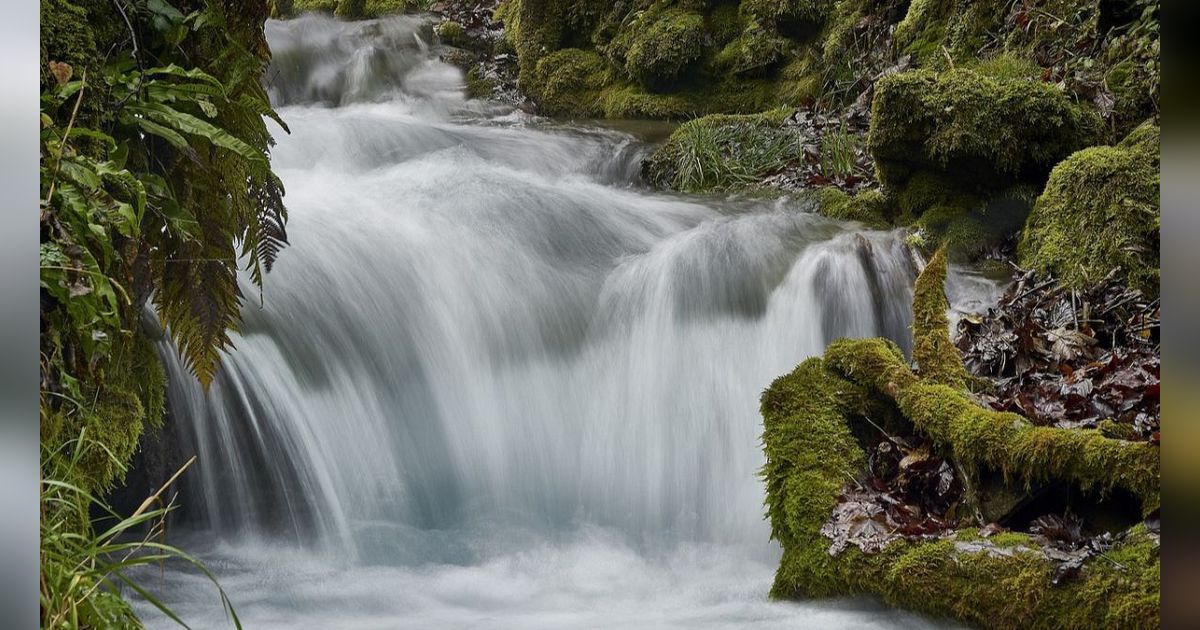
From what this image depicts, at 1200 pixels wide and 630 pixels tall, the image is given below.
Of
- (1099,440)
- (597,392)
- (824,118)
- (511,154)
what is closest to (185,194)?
(597,392)

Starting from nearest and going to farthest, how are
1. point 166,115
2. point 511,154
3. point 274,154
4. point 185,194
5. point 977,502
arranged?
1. point 166,115
2. point 185,194
3. point 977,502
4. point 274,154
5. point 511,154

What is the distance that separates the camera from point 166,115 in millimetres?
1838

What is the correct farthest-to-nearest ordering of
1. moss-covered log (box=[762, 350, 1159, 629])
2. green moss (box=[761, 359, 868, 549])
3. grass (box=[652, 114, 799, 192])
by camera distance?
grass (box=[652, 114, 799, 192]) < green moss (box=[761, 359, 868, 549]) < moss-covered log (box=[762, 350, 1159, 629])

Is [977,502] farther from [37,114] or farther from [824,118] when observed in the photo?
[824,118]

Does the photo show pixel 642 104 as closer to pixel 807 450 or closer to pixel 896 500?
pixel 807 450

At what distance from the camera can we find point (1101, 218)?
301cm

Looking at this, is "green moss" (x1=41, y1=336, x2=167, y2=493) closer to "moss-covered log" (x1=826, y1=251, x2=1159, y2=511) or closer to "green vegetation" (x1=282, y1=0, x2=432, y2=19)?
"moss-covered log" (x1=826, y1=251, x2=1159, y2=511)

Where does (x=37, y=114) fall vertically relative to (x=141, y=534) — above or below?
above

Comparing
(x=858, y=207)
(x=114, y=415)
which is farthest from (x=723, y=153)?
(x=114, y=415)

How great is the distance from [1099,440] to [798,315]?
1081mm

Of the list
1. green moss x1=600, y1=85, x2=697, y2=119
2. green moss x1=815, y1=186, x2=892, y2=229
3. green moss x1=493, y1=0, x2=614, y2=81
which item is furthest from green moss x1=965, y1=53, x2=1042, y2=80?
green moss x1=493, y1=0, x2=614, y2=81

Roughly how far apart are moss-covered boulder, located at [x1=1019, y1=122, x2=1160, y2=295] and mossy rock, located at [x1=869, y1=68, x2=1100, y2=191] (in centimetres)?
13

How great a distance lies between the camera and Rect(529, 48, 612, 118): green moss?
503cm

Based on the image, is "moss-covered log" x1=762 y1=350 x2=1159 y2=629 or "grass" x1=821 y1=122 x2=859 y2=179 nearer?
"moss-covered log" x1=762 y1=350 x2=1159 y2=629
